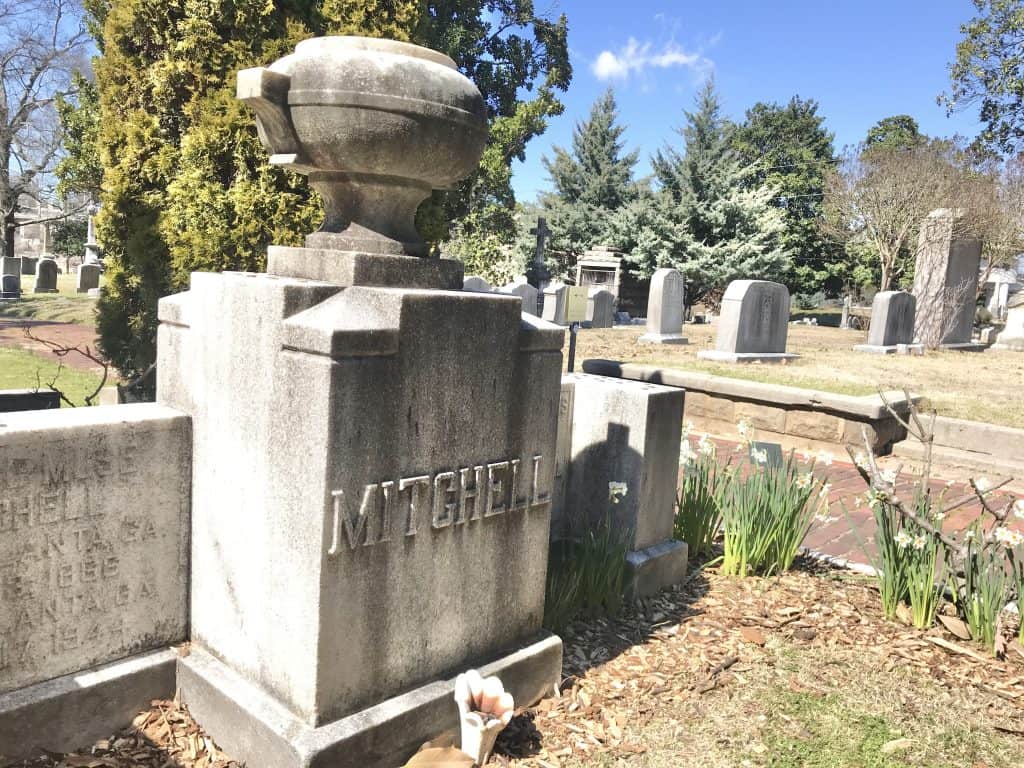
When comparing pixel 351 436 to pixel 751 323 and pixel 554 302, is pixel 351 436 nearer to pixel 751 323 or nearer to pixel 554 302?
pixel 751 323

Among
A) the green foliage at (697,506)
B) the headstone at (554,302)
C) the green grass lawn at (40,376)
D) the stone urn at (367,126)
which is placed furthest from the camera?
the headstone at (554,302)

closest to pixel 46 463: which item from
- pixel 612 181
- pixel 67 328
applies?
pixel 67 328

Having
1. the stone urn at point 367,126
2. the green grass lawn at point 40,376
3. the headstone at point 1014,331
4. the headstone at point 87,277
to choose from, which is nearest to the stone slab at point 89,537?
the stone urn at point 367,126

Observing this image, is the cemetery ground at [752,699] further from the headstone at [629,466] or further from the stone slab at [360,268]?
the stone slab at [360,268]

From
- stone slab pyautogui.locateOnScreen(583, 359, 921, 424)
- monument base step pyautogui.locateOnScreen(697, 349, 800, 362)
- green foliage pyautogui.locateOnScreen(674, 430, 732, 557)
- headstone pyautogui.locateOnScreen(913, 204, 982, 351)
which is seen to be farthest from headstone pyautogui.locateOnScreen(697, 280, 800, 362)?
green foliage pyautogui.locateOnScreen(674, 430, 732, 557)

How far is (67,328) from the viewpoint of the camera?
15.1 m

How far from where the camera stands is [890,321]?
15.3 metres

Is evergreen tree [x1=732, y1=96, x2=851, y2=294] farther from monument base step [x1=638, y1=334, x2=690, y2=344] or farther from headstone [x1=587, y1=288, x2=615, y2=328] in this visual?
monument base step [x1=638, y1=334, x2=690, y2=344]

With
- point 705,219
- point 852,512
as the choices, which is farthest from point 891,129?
point 852,512

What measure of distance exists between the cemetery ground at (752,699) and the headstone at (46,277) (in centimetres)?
2556

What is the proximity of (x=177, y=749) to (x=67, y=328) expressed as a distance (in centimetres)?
1491

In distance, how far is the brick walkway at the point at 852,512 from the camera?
15.8ft

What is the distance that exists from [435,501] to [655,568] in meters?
1.78

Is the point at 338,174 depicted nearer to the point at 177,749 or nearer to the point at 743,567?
the point at 177,749
